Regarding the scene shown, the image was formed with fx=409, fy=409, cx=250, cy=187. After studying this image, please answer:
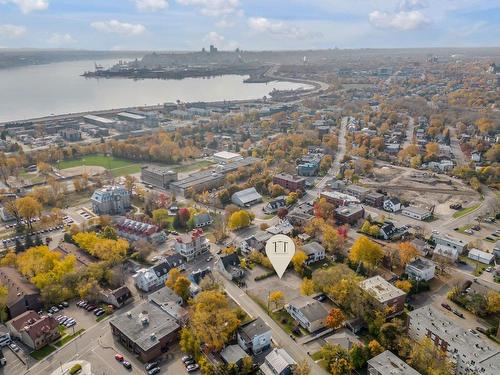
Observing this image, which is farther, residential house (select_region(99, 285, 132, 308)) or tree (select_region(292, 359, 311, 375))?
Result: residential house (select_region(99, 285, 132, 308))

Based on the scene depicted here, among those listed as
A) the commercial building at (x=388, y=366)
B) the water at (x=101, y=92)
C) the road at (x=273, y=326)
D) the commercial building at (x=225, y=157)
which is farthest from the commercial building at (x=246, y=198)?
the water at (x=101, y=92)

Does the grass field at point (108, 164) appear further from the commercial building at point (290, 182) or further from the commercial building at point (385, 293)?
the commercial building at point (385, 293)

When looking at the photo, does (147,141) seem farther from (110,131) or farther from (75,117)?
(75,117)

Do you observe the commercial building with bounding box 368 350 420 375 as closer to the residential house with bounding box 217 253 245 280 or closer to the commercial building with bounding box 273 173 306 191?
the residential house with bounding box 217 253 245 280

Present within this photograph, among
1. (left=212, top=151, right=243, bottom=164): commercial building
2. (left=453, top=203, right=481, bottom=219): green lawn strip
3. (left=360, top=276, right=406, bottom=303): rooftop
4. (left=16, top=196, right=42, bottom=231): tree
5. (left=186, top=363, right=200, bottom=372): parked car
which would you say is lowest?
(left=453, top=203, right=481, bottom=219): green lawn strip

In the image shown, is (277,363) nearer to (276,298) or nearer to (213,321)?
(213,321)

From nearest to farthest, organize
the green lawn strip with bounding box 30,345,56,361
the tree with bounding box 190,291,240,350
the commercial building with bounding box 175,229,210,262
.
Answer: the tree with bounding box 190,291,240,350, the green lawn strip with bounding box 30,345,56,361, the commercial building with bounding box 175,229,210,262

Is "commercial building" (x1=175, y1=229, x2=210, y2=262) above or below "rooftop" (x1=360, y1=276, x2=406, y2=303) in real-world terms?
below

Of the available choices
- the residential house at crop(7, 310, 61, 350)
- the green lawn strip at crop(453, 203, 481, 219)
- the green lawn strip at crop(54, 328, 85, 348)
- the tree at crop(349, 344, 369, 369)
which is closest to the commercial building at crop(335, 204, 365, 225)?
the green lawn strip at crop(453, 203, 481, 219)
